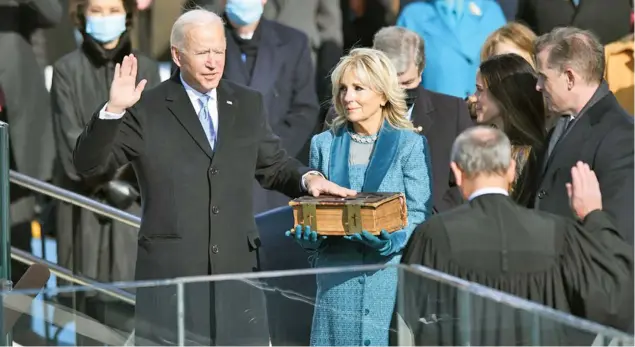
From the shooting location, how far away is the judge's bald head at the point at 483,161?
18.1 feet

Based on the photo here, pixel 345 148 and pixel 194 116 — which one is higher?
pixel 194 116

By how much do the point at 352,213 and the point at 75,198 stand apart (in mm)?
2705

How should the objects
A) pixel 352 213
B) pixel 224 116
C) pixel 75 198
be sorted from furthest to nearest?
pixel 75 198
pixel 224 116
pixel 352 213

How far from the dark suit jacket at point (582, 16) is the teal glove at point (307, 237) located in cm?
339

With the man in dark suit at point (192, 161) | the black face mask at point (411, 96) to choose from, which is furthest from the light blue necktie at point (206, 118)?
the black face mask at point (411, 96)

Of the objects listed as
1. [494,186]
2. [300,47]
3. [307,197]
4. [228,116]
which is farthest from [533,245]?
[300,47]

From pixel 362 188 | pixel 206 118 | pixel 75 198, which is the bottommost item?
pixel 75 198

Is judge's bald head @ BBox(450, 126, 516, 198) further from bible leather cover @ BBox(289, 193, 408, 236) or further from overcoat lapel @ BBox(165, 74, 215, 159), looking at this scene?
overcoat lapel @ BBox(165, 74, 215, 159)

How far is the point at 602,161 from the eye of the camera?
6.21 metres

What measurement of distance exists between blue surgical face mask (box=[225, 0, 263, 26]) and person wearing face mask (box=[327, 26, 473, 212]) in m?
1.41

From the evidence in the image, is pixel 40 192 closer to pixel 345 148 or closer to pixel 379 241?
pixel 345 148

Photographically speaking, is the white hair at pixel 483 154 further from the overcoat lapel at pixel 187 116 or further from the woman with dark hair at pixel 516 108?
the overcoat lapel at pixel 187 116

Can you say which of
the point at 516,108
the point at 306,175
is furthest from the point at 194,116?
the point at 516,108

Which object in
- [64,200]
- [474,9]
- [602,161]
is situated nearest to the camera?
[602,161]
